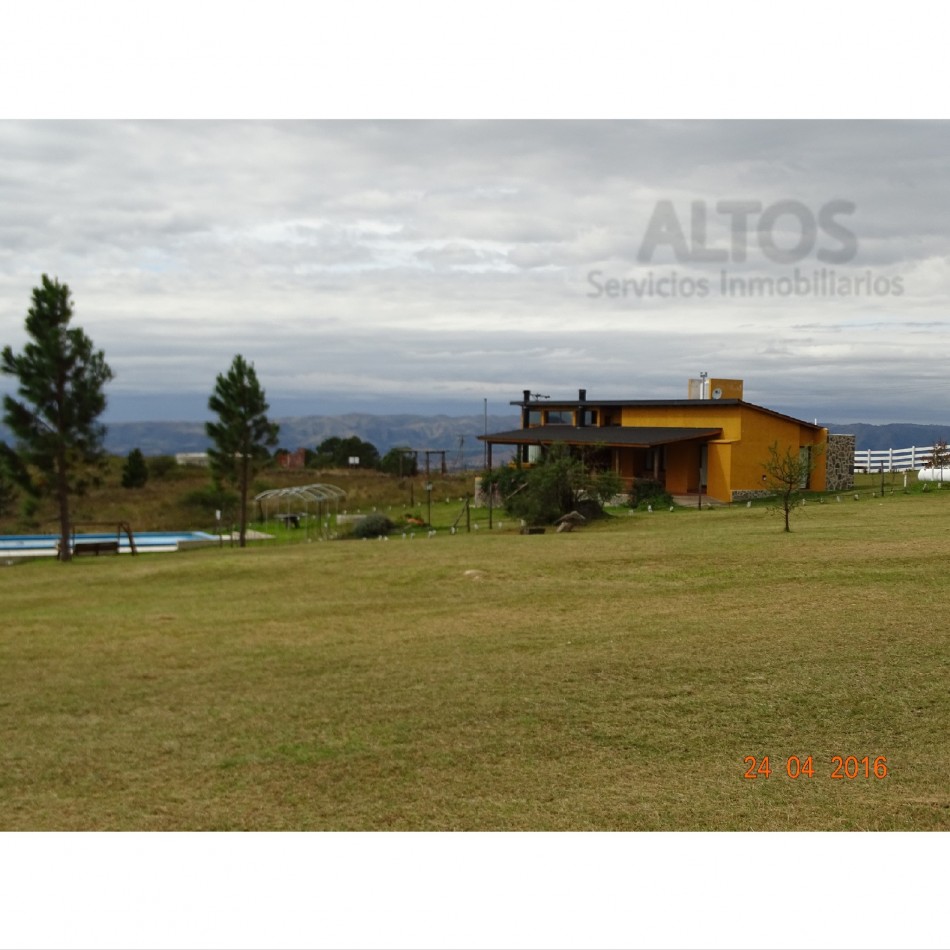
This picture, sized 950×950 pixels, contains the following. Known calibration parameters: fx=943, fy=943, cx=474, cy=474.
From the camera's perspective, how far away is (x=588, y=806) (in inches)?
258

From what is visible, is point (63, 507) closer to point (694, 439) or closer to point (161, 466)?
point (694, 439)

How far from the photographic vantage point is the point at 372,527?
87.5 feet

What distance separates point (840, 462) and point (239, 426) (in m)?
21.4

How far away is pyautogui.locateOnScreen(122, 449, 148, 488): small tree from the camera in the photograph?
46.7m

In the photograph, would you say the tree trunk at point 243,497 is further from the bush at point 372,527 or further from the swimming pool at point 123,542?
the bush at point 372,527

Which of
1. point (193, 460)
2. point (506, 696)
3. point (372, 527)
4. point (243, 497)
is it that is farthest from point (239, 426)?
point (193, 460)

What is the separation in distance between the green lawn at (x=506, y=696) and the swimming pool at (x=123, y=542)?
10287 millimetres

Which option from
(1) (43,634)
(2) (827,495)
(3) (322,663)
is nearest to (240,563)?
(1) (43,634)

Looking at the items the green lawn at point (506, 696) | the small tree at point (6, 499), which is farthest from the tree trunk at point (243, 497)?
the small tree at point (6, 499)

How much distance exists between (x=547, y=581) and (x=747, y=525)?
7054 millimetres

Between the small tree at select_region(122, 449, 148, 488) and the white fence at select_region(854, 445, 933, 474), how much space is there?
109 feet

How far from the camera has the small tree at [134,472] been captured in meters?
46.7

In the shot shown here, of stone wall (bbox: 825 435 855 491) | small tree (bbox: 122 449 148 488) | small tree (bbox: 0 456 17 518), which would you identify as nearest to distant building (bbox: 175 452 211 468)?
small tree (bbox: 122 449 148 488)
